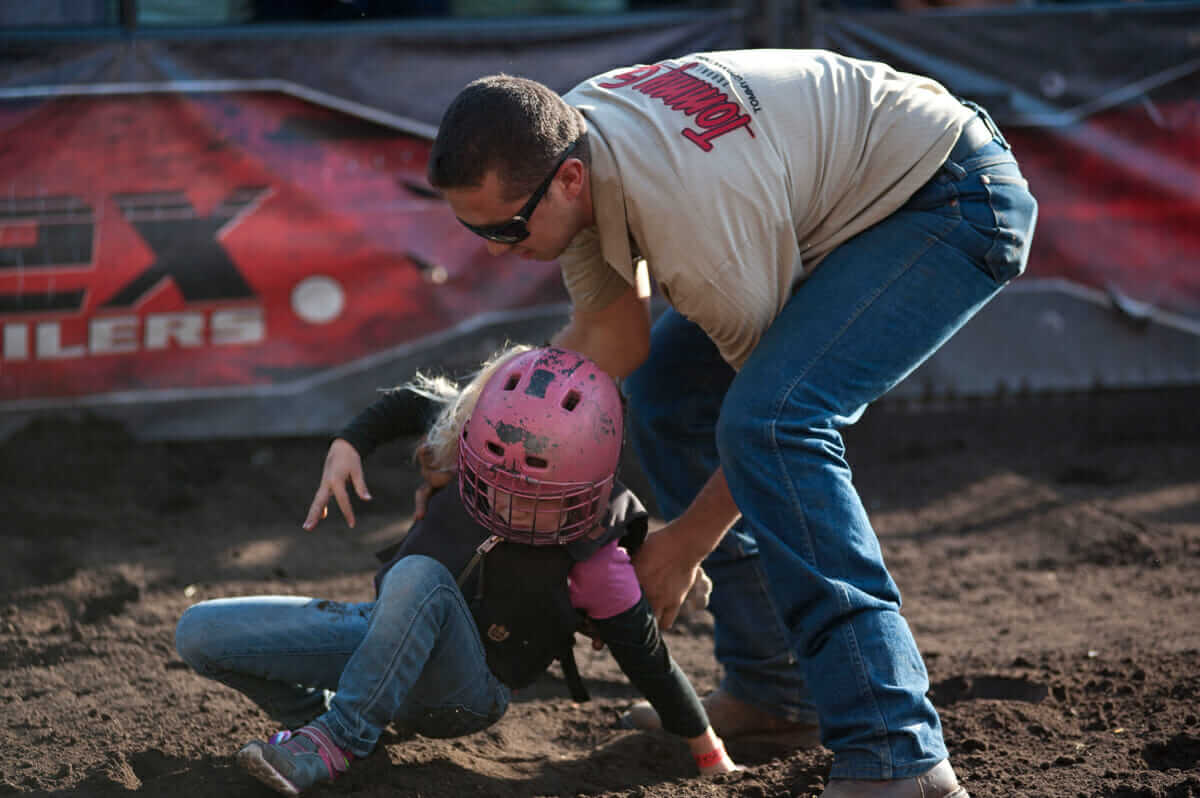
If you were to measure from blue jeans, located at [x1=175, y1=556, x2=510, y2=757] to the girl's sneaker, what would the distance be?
0.10 feet

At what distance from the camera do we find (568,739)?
330 cm

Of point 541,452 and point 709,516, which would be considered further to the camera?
point 709,516

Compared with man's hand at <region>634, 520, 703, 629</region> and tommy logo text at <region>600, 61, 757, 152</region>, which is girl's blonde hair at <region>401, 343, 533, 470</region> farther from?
tommy logo text at <region>600, 61, 757, 152</region>

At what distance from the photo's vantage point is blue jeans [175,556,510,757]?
261 cm

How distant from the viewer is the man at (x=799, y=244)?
2365 millimetres

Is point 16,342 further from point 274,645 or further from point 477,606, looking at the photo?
point 477,606

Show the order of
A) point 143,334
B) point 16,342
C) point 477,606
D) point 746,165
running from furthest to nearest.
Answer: point 143,334
point 16,342
point 477,606
point 746,165

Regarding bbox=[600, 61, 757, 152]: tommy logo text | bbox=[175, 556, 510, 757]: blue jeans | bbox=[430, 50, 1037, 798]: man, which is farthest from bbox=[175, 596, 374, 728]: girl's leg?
bbox=[600, 61, 757, 152]: tommy logo text

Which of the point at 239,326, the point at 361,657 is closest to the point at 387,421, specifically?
the point at 361,657

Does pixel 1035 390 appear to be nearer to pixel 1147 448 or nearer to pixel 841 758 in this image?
pixel 1147 448

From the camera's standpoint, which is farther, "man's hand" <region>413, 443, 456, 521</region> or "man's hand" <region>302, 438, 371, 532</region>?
"man's hand" <region>413, 443, 456, 521</region>

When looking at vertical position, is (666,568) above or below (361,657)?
above

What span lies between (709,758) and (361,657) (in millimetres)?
906

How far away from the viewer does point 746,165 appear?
2.43 metres
